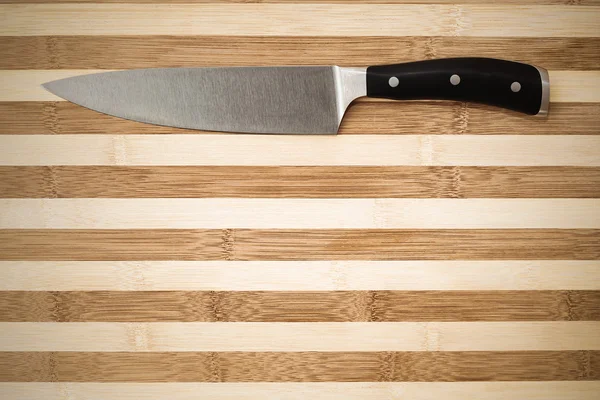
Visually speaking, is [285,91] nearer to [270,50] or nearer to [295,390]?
[270,50]

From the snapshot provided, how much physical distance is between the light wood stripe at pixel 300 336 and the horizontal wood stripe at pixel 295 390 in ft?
0.22

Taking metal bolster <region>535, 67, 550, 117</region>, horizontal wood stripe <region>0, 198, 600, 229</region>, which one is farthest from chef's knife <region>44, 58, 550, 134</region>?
horizontal wood stripe <region>0, 198, 600, 229</region>

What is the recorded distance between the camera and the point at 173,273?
771 millimetres

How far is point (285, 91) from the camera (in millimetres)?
721

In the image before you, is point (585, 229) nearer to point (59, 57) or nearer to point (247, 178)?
point (247, 178)

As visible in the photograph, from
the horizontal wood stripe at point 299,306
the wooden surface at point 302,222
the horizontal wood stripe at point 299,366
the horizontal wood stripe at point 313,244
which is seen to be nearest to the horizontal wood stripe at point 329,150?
the wooden surface at point 302,222

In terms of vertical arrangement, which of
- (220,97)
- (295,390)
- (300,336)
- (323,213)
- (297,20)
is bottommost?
(295,390)

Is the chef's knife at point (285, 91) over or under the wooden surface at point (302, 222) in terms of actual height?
over

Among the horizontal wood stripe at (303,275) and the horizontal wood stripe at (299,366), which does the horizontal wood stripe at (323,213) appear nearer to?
the horizontal wood stripe at (303,275)

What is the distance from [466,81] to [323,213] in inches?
13.2

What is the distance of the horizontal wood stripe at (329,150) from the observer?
0.76 metres

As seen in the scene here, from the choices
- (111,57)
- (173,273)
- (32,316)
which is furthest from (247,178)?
(32,316)

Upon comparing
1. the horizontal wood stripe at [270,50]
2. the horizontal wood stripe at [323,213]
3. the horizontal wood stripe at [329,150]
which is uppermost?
the horizontal wood stripe at [270,50]

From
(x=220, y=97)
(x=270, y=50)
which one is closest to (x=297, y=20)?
(x=270, y=50)
